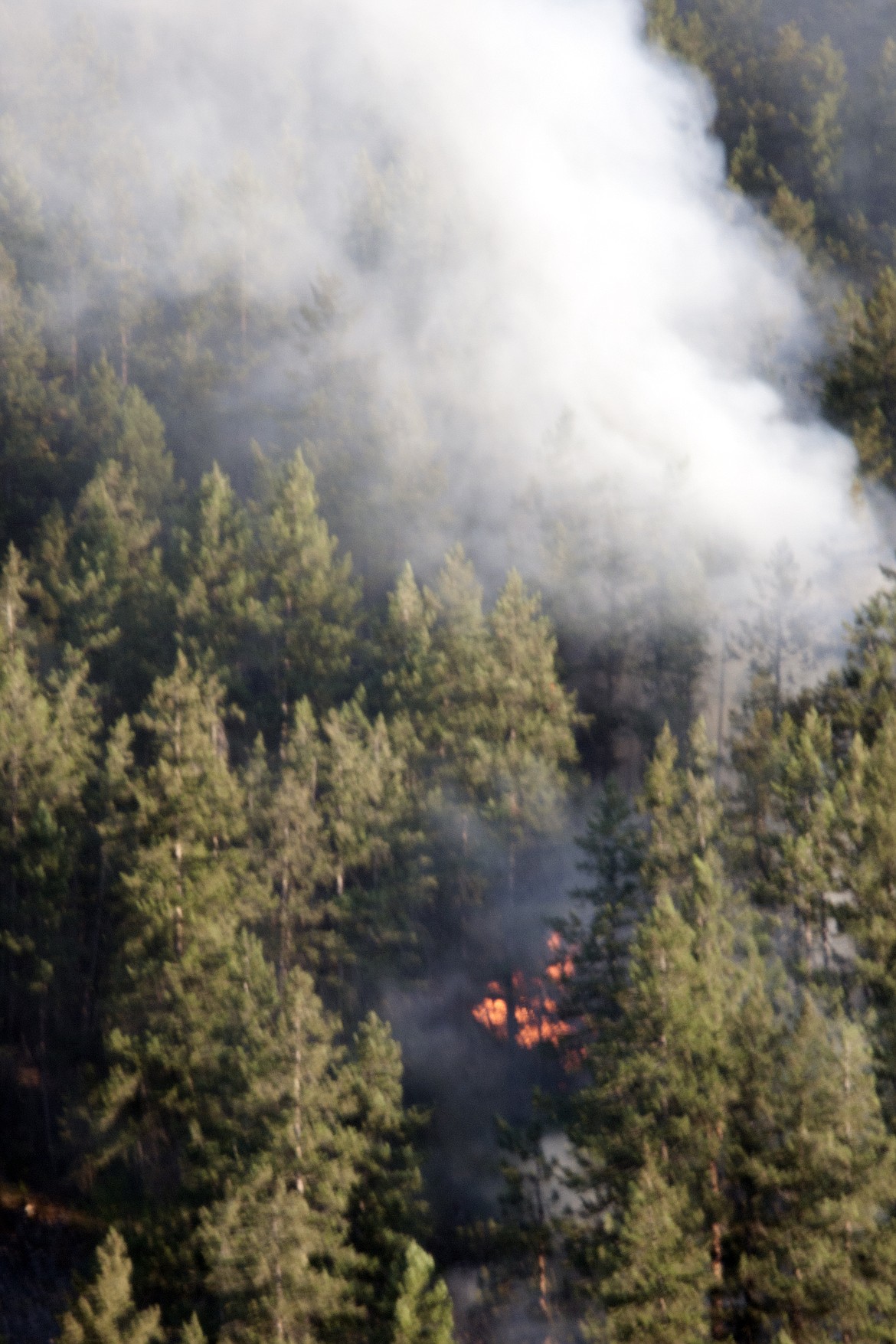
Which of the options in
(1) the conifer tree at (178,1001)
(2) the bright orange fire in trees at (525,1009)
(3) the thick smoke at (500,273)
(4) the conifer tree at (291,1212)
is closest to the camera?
(4) the conifer tree at (291,1212)

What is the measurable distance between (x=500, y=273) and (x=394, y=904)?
35.6 metres

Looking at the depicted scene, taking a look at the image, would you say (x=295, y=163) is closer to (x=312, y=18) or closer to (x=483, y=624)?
(x=312, y=18)

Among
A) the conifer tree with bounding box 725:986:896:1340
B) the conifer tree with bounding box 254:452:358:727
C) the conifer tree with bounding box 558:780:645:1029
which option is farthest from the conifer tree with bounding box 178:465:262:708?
the conifer tree with bounding box 725:986:896:1340

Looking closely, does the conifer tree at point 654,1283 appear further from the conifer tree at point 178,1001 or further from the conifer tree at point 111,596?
the conifer tree at point 111,596

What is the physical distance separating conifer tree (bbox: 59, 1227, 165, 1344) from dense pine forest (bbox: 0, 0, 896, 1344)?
0.11 metres

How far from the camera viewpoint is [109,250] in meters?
61.5

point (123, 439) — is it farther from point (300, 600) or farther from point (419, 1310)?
point (419, 1310)

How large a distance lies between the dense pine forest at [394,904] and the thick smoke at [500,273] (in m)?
0.84

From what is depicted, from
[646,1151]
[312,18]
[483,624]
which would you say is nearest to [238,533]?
[483,624]

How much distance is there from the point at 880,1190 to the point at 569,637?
77.2ft

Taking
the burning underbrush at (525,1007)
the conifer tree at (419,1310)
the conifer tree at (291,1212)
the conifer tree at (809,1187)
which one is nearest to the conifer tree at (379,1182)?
the conifer tree at (291,1212)

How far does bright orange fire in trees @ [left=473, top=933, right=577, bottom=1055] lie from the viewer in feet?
108

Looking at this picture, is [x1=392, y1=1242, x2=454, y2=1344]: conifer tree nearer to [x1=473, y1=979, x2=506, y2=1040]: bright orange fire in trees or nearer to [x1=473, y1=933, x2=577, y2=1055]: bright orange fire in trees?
[x1=473, y1=933, x2=577, y2=1055]: bright orange fire in trees

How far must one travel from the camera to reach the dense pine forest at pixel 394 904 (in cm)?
2128
